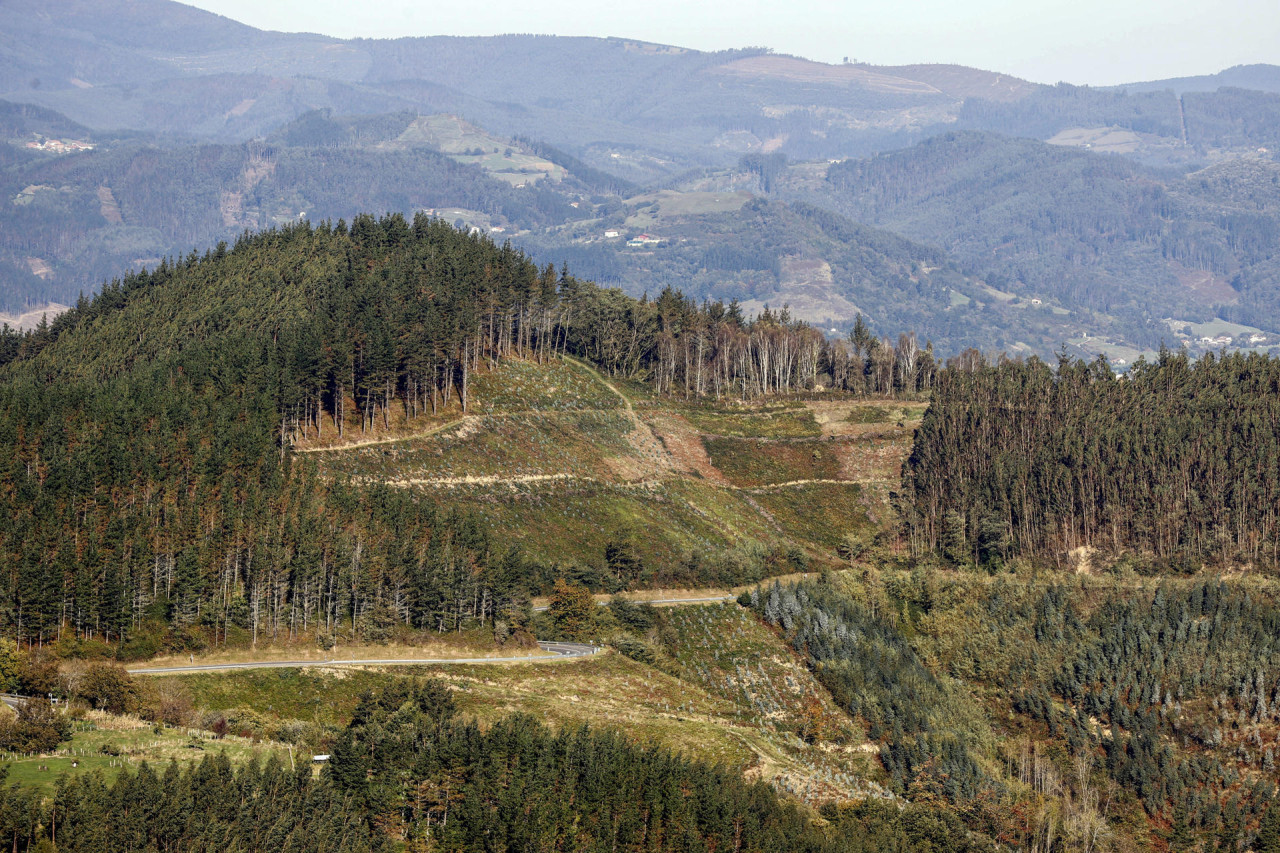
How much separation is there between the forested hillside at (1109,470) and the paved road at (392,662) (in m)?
70.1

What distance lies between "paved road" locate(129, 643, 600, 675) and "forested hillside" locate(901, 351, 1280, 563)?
70.1 meters

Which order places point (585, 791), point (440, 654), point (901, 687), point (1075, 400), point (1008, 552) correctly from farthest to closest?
point (1075, 400)
point (1008, 552)
point (901, 687)
point (440, 654)
point (585, 791)

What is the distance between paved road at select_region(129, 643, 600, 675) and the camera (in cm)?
10294

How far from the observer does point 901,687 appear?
421ft

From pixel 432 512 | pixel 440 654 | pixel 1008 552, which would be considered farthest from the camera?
pixel 1008 552

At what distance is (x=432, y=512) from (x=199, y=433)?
83.2 ft

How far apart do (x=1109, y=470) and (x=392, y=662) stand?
105820 millimetres

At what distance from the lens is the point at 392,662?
11225 centimetres

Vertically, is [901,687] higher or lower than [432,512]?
lower

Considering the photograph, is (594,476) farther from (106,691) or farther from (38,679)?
(38,679)

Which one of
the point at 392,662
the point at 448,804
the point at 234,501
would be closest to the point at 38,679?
the point at 392,662

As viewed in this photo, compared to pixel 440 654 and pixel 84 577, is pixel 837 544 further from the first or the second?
pixel 84 577

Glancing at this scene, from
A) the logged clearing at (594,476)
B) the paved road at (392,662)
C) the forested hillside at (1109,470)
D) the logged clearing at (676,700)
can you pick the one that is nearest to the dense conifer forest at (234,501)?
the paved road at (392,662)

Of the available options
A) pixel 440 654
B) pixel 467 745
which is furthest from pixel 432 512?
pixel 467 745
